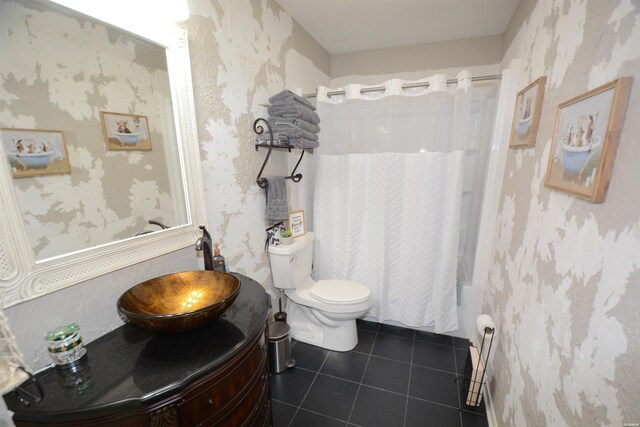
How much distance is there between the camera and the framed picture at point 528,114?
1202 mm

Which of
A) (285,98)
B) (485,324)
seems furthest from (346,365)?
(285,98)

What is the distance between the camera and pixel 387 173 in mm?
2064

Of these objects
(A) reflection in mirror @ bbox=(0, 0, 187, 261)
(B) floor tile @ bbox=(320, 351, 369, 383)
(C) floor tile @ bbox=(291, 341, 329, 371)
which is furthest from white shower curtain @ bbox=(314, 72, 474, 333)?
(A) reflection in mirror @ bbox=(0, 0, 187, 261)

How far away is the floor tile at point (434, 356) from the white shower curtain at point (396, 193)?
0.15m

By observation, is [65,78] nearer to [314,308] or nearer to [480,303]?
[314,308]

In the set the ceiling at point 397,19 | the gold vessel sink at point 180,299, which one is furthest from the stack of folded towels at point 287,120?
the gold vessel sink at point 180,299

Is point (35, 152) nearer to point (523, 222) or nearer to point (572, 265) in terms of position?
point (572, 265)

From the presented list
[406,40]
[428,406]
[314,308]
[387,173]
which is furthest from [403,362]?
[406,40]

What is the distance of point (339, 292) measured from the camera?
6.45 feet

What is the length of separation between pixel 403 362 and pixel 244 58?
2272 millimetres

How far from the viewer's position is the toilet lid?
73.7 inches

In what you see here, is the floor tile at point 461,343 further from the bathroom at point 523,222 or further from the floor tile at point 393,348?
the floor tile at point 393,348

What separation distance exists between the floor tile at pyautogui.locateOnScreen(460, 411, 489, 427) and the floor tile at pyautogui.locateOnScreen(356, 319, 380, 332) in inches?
33.5

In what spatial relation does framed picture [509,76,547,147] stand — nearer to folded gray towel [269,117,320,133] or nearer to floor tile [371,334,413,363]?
folded gray towel [269,117,320,133]
